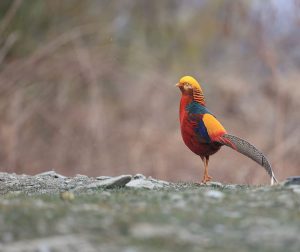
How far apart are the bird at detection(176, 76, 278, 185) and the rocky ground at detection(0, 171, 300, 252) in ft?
3.01

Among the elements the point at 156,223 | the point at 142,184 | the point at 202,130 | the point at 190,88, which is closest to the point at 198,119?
the point at 202,130

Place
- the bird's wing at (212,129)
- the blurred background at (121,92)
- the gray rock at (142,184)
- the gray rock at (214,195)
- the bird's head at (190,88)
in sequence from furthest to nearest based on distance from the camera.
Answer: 1. the blurred background at (121,92)
2. the bird's head at (190,88)
3. the bird's wing at (212,129)
4. the gray rock at (142,184)
5. the gray rock at (214,195)

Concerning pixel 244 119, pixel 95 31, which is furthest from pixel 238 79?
pixel 95 31

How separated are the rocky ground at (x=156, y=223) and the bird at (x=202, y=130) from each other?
0.92 meters

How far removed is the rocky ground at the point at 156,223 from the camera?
3.11 meters

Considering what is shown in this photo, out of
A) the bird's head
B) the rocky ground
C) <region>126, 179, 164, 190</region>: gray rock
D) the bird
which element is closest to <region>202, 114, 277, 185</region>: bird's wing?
the bird

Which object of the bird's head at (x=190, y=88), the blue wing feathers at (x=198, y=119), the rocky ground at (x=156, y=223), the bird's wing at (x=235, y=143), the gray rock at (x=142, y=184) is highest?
the bird's head at (x=190, y=88)

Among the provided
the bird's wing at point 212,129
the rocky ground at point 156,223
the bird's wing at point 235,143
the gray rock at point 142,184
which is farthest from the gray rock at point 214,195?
the bird's wing at point 212,129

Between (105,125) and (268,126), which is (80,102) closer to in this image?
(105,125)

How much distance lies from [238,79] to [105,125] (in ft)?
15.6

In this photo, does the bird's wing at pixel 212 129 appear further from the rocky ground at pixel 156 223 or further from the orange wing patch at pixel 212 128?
the rocky ground at pixel 156 223

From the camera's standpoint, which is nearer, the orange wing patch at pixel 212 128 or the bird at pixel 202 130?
the bird at pixel 202 130

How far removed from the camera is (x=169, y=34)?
16016 millimetres

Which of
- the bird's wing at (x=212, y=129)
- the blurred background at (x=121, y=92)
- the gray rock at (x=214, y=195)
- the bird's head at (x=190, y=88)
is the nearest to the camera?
the gray rock at (x=214, y=195)
